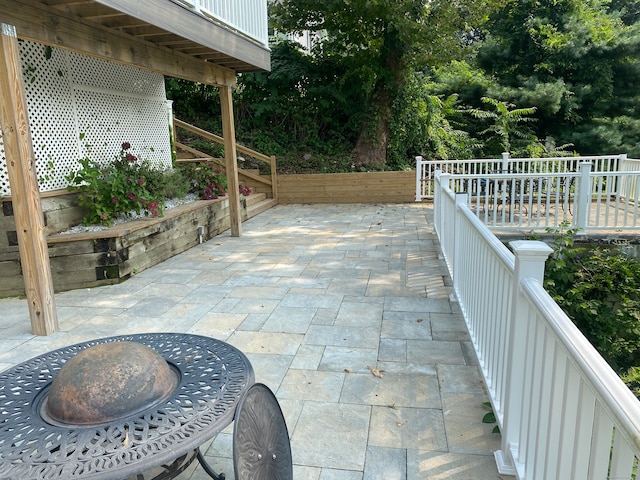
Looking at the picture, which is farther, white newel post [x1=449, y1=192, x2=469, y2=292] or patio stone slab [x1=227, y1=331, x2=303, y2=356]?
white newel post [x1=449, y1=192, x2=469, y2=292]

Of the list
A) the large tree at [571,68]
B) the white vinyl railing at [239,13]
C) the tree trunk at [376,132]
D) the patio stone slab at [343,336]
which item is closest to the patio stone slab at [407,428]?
the patio stone slab at [343,336]

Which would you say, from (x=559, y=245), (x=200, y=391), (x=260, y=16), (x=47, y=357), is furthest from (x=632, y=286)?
(x=260, y=16)

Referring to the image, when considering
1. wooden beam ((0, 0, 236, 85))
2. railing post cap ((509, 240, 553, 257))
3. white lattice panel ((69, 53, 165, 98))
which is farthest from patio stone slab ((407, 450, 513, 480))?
white lattice panel ((69, 53, 165, 98))

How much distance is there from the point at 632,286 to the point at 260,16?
588cm

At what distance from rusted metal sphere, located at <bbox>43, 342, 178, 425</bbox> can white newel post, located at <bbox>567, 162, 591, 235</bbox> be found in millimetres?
5902

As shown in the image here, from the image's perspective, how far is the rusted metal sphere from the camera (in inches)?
59.4

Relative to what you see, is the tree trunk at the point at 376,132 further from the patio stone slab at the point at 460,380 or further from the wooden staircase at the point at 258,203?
Result: the patio stone slab at the point at 460,380

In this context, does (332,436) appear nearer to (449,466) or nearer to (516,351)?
(449,466)

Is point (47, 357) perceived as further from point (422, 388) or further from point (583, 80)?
point (583, 80)

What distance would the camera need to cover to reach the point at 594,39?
13.2m

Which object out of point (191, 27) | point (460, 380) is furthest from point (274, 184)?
point (460, 380)

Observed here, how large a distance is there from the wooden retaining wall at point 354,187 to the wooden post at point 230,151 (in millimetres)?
3874

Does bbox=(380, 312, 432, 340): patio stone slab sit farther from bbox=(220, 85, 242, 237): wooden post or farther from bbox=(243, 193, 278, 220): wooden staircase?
bbox=(243, 193, 278, 220): wooden staircase

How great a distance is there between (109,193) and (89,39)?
76.4 inches
